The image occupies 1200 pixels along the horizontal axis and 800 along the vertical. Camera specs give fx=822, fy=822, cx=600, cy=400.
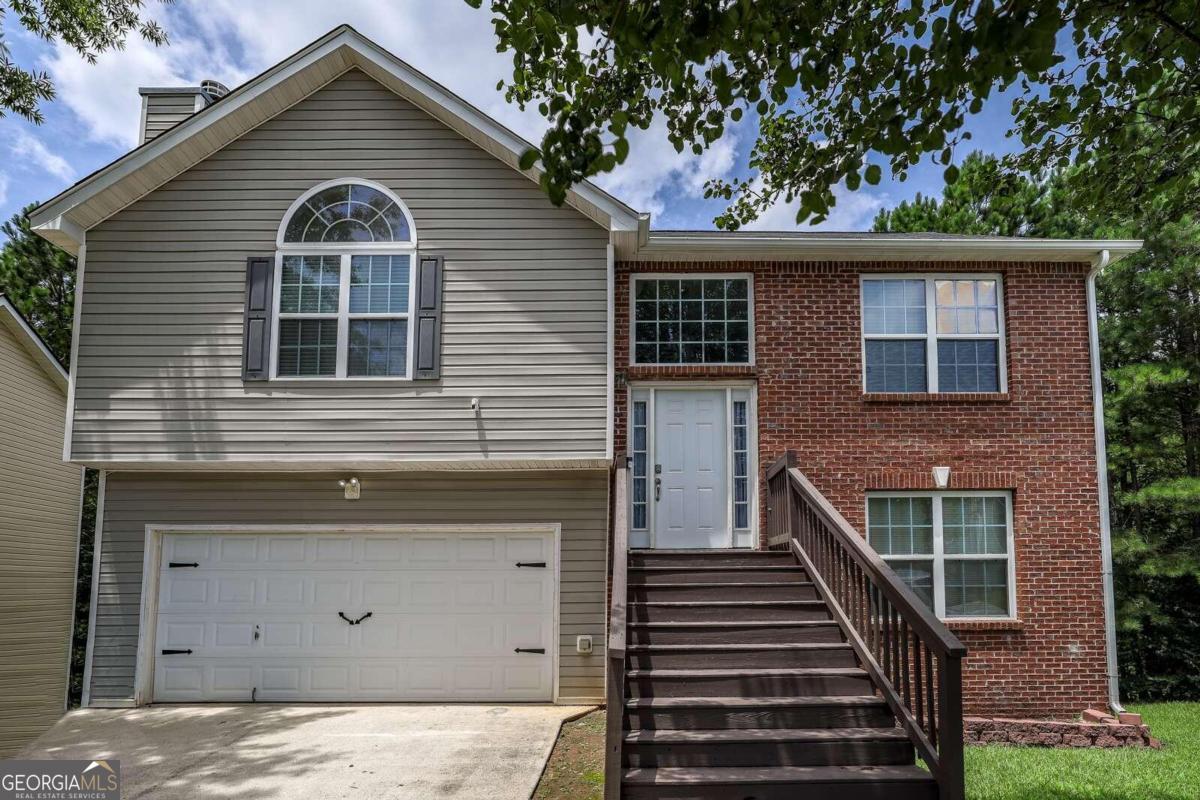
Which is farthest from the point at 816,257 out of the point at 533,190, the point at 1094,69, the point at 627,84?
the point at 627,84

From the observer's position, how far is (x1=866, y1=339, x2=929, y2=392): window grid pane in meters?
9.27

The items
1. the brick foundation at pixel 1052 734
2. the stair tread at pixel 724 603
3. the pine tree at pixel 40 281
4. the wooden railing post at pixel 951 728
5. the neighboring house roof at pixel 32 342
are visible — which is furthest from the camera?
the pine tree at pixel 40 281

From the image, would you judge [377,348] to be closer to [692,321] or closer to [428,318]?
[428,318]

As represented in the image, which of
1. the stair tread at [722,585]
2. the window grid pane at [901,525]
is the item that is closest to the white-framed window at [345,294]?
the stair tread at [722,585]

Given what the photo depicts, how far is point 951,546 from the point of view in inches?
355

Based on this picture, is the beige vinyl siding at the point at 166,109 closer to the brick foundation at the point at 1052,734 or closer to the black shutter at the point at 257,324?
the black shutter at the point at 257,324

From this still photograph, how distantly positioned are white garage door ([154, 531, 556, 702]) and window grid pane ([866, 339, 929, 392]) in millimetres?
4085

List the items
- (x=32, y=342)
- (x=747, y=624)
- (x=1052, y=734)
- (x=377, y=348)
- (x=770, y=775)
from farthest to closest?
(x=32, y=342) → (x=1052, y=734) → (x=377, y=348) → (x=747, y=624) → (x=770, y=775)

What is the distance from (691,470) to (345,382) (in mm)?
3772

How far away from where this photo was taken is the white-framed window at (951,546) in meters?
8.91

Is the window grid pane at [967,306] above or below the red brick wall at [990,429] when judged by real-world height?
above

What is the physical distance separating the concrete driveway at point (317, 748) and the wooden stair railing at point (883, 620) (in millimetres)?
2602

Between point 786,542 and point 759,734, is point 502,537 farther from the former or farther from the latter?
point 759,734

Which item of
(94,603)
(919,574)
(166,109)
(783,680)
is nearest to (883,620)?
(783,680)
